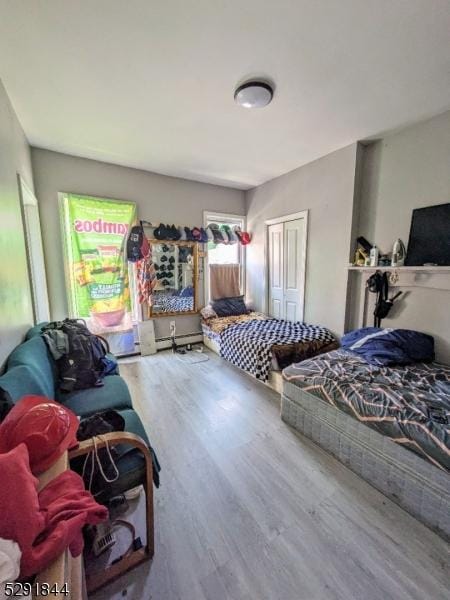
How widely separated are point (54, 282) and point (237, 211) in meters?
3.09

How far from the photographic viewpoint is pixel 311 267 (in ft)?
11.4

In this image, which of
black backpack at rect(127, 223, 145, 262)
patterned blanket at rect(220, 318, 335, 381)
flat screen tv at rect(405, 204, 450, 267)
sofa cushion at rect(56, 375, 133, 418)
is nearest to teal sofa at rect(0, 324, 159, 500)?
sofa cushion at rect(56, 375, 133, 418)

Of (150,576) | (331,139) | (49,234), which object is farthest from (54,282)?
(331,139)

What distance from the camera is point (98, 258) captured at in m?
3.34

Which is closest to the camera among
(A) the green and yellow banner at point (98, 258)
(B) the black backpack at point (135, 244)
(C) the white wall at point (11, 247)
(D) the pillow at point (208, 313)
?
(C) the white wall at point (11, 247)

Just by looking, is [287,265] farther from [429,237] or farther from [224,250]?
[429,237]

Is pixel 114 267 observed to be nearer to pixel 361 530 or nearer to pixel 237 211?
pixel 237 211

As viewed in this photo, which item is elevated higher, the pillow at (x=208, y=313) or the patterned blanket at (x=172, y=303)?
the patterned blanket at (x=172, y=303)

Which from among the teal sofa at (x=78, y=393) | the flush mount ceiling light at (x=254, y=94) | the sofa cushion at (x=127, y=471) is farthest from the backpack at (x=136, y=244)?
the sofa cushion at (x=127, y=471)

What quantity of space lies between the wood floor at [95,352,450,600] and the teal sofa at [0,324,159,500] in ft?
1.28

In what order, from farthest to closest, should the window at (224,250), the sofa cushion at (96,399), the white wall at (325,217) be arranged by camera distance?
the window at (224,250)
the white wall at (325,217)
the sofa cushion at (96,399)

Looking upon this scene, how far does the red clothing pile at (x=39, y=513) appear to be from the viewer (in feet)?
1.97

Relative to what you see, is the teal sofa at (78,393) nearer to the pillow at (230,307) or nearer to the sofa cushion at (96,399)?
the sofa cushion at (96,399)

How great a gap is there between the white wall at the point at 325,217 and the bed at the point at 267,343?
1.14 feet
